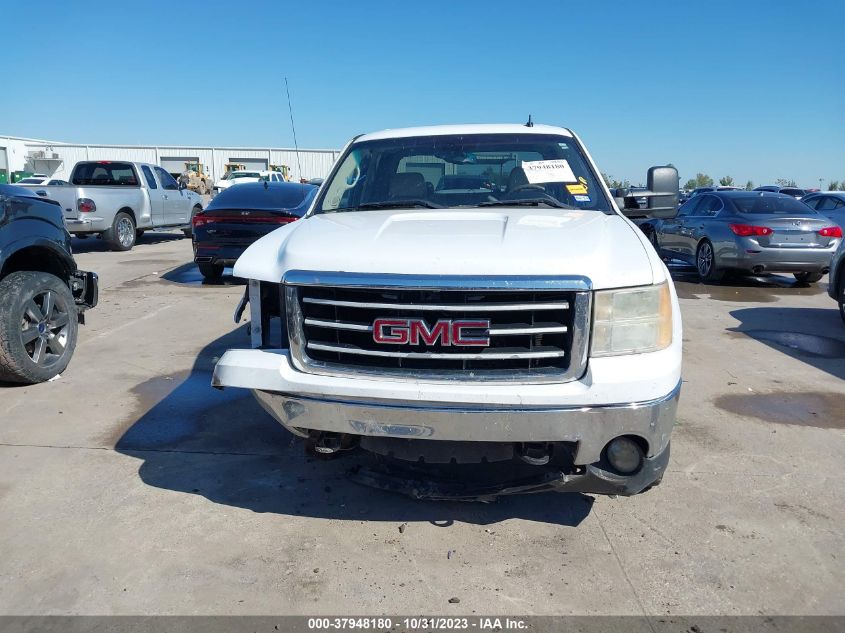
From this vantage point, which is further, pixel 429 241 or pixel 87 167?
pixel 87 167

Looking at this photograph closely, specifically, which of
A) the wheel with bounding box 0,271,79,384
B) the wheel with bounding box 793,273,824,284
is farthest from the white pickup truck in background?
the wheel with bounding box 793,273,824,284

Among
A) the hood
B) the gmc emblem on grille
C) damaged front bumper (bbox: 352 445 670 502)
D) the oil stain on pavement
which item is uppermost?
the hood

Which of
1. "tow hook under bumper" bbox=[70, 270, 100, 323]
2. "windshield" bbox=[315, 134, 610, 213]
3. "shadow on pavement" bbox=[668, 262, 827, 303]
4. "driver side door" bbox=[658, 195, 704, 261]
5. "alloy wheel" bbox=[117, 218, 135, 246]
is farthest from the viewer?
"alloy wheel" bbox=[117, 218, 135, 246]

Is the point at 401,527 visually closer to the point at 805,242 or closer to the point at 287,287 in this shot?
the point at 287,287

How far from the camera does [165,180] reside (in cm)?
1750

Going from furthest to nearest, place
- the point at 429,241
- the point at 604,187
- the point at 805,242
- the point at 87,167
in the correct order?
1. the point at 87,167
2. the point at 805,242
3. the point at 604,187
4. the point at 429,241

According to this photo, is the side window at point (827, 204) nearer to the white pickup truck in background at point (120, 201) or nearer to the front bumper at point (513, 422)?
the white pickup truck in background at point (120, 201)

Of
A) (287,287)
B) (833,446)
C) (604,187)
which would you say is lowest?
(833,446)

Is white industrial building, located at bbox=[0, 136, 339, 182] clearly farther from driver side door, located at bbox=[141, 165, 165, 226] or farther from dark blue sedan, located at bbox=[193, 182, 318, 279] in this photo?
dark blue sedan, located at bbox=[193, 182, 318, 279]

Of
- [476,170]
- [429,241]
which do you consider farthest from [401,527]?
[476,170]

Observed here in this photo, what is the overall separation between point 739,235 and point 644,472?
9.05m

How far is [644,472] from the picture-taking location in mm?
2945

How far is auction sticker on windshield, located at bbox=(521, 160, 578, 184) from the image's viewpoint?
4.34m

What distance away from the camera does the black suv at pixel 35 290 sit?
5.17 meters
